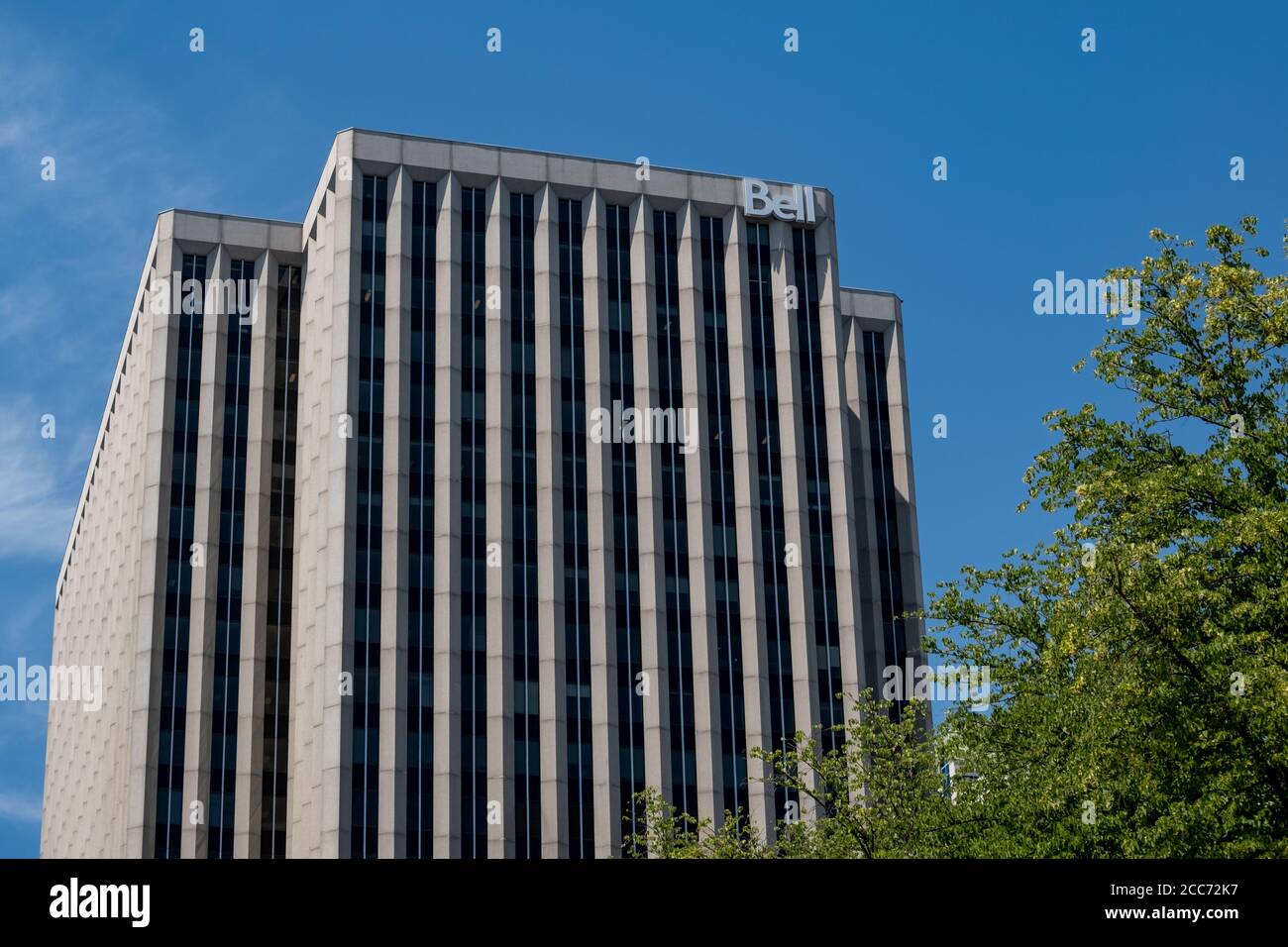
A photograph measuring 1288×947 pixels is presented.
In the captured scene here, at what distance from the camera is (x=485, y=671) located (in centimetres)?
9025

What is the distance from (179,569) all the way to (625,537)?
1025 inches

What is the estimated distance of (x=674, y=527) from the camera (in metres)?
97.0

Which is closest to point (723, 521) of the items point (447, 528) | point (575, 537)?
point (575, 537)

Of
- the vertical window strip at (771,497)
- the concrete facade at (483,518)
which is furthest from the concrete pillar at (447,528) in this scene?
the vertical window strip at (771,497)

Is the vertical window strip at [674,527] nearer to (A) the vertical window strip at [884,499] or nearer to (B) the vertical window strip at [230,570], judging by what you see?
(A) the vertical window strip at [884,499]

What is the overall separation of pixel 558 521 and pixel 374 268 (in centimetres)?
1840

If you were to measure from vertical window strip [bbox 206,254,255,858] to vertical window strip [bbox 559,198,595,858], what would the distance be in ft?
62.7

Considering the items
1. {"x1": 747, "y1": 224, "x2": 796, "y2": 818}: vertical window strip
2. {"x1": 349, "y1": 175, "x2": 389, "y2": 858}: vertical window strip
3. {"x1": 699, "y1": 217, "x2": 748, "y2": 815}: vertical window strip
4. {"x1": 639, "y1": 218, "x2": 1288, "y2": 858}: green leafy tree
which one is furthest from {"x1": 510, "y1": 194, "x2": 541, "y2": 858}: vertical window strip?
{"x1": 639, "y1": 218, "x2": 1288, "y2": 858}: green leafy tree

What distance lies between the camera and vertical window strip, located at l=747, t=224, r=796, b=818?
94.5m

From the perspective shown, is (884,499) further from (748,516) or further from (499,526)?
(499,526)

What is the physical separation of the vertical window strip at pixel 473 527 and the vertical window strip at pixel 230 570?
566 inches

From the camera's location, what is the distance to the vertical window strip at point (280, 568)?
95.2 meters

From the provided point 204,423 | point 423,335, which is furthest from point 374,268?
point 204,423
